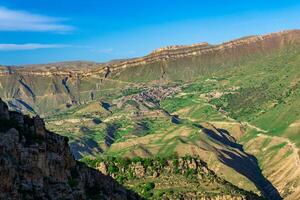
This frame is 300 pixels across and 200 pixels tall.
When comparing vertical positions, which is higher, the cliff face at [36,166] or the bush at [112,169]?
the cliff face at [36,166]

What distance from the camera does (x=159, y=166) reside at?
146125 millimetres

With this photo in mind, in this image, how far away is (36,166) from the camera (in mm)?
58844

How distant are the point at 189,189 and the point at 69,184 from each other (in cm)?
6998

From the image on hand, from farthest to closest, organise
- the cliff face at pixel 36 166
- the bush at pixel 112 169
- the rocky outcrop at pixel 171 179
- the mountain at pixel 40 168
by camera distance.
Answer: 1. the bush at pixel 112 169
2. the rocky outcrop at pixel 171 179
3. the mountain at pixel 40 168
4. the cliff face at pixel 36 166

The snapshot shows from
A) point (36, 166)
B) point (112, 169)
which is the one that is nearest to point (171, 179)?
point (112, 169)

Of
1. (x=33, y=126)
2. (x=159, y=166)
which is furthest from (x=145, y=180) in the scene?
(x=33, y=126)

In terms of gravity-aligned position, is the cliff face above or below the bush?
above

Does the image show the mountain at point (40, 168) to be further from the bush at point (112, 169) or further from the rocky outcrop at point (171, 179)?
the bush at point (112, 169)

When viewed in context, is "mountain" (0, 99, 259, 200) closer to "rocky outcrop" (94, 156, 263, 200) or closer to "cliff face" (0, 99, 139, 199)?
"cliff face" (0, 99, 139, 199)

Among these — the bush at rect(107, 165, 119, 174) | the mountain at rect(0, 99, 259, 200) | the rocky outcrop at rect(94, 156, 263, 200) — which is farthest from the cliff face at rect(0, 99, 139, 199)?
the bush at rect(107, 165, 119, 174)

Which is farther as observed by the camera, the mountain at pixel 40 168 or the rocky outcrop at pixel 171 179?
the rocky outcrop at pixel 171 179

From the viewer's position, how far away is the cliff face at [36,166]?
53594 mm

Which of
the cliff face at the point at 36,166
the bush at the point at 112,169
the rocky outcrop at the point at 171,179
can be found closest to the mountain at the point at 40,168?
the cliff face at the point at 36,166

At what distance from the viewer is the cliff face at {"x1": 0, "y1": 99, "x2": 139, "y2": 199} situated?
53.6 meters
